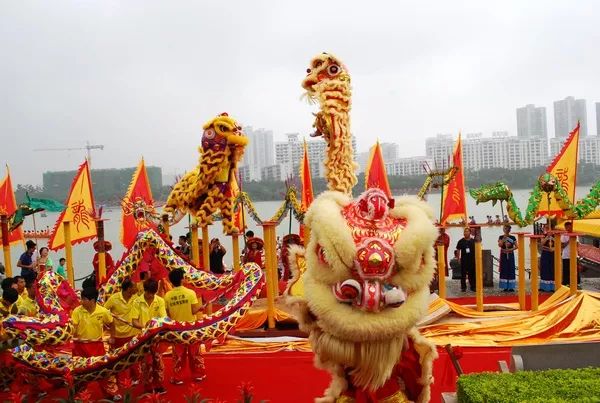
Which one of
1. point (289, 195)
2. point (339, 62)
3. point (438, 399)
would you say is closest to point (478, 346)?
point (438, 399)

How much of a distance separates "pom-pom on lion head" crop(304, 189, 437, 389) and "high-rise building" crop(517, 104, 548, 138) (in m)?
38.6

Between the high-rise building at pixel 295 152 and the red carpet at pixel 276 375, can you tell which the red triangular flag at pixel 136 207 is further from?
the high-rise building at pixel 295 152

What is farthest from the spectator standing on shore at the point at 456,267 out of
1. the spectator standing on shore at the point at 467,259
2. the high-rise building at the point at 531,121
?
the high-rise building at the point at 531,121

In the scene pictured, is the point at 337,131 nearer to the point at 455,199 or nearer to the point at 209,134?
the point at 209,134

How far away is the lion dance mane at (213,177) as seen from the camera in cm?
695

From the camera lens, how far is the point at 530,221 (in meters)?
7.64

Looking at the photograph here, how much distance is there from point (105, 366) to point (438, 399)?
8.16ft

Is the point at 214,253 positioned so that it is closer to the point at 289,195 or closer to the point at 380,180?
the point at 289,195

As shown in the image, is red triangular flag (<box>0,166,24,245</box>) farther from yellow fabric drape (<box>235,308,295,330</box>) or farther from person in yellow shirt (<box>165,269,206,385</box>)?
person in yellow shirt (<box>165,269,206,385</box>)

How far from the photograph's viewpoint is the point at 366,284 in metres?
2.86

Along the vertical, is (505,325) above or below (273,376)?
above

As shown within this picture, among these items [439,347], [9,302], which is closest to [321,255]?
[439,347]

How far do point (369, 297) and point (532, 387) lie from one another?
3.64ft

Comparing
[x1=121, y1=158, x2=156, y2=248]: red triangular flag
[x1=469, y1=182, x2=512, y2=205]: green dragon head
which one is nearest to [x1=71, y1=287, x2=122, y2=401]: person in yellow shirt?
[x1=121, y1=158, x2=156, y2=248]: red triangular flag
